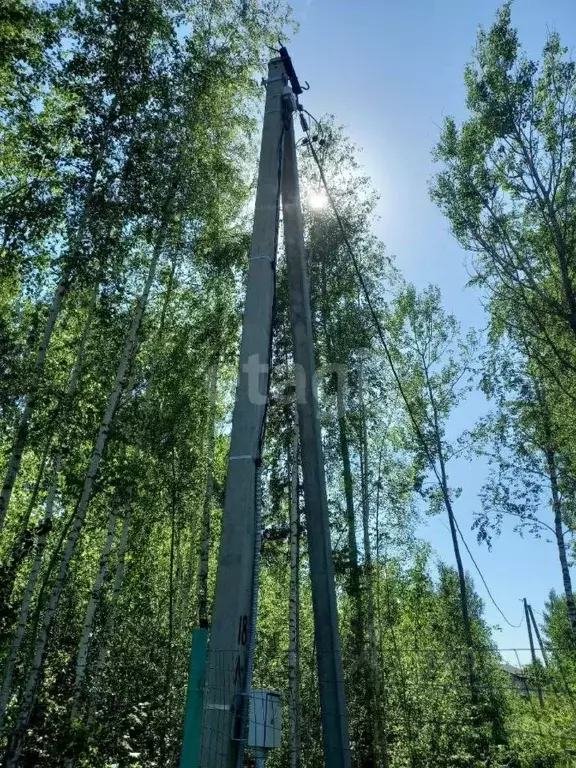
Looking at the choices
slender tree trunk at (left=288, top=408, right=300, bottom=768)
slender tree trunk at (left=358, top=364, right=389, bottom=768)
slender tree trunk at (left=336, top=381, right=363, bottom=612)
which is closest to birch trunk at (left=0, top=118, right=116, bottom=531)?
slender tree trunk at (left=288, top=408, right=300, bottom=768)

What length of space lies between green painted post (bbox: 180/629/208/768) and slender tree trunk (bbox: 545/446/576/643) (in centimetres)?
1118

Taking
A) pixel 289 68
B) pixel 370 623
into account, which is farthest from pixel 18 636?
pixel 289 68

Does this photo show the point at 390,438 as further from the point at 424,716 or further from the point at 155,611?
the point at 155,611

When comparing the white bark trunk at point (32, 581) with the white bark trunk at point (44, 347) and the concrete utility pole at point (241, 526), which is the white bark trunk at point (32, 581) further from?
the concrete utility pole at point (241, 526)

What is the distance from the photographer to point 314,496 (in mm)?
3553

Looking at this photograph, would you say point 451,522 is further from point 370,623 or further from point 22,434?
point 22,434

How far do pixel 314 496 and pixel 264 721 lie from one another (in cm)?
132

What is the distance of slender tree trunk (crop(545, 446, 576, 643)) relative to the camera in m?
11.7

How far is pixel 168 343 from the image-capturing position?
11.3 m

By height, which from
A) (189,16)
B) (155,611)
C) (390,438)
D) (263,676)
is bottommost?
(263,676)

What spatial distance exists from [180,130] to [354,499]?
8229mm

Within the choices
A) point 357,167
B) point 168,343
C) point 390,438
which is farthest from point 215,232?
point 390,438

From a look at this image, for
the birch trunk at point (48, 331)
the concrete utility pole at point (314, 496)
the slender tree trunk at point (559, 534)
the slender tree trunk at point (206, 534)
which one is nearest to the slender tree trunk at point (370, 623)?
the slender tree trunk at point (206, 534)

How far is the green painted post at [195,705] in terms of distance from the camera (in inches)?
93.4
